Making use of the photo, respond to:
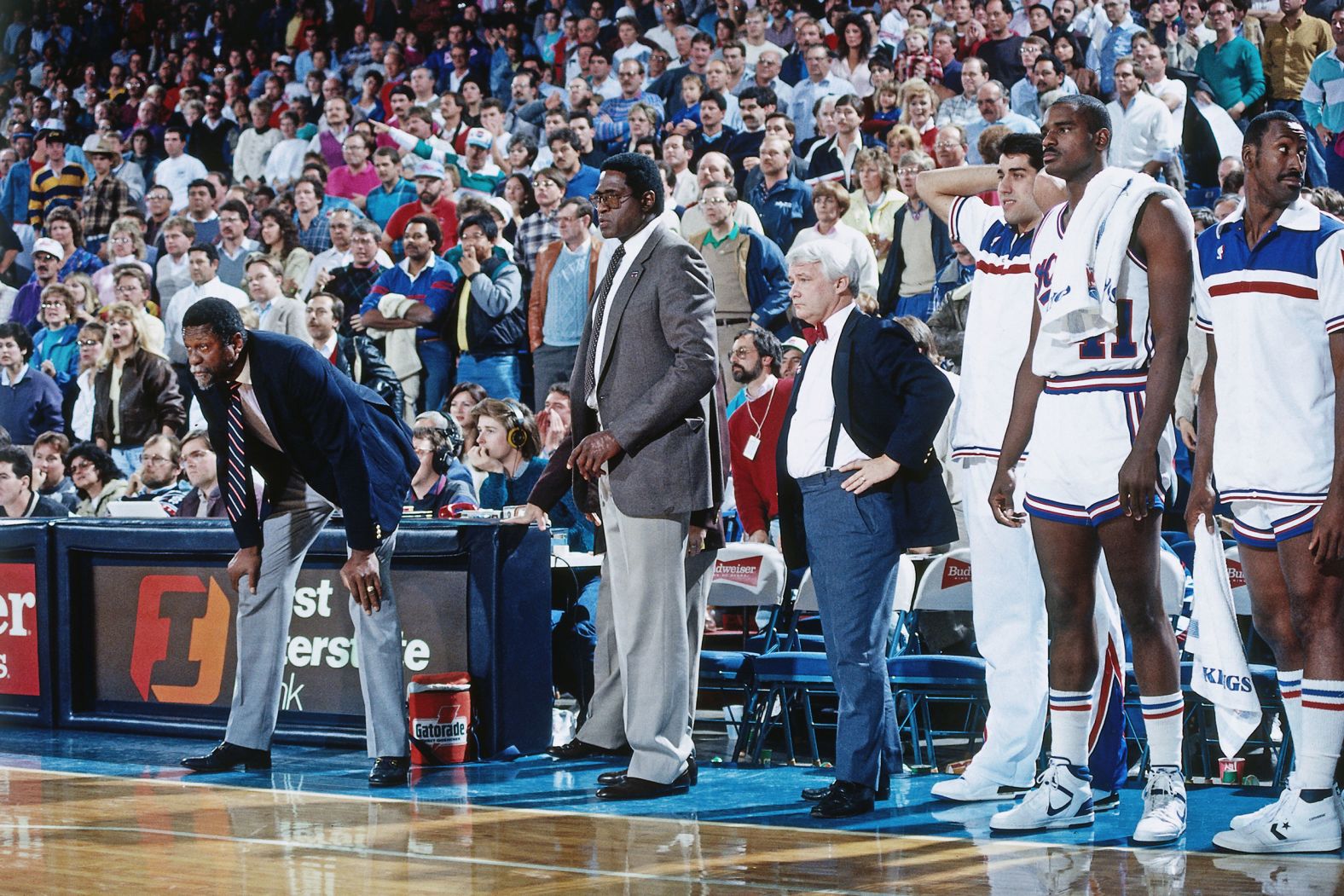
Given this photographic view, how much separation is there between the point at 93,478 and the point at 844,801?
247 inches

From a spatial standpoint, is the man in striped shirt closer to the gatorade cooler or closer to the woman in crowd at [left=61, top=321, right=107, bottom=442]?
the woman in crowd at [left=61, top=321, right=107, bottom=442]

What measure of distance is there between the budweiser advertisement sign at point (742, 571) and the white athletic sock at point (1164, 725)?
7.79 feet

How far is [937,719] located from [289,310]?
5.80m

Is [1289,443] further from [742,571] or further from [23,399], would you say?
[23,399]

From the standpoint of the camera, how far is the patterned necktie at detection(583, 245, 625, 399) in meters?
5.57

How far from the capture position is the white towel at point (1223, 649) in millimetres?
4590

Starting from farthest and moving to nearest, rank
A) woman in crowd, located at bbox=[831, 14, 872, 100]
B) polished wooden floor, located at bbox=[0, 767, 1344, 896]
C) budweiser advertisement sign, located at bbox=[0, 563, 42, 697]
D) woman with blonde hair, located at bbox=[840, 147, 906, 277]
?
1. woman in crowd, located at bbox=[831, 14, 872, 100]
2. woman with blonde hair, located at bbox=[840, 147, 906, 277]
3. budweiser advertisement sign, located at bbox=[0, 563, 42, 697]
4. polished wooden floor, located at bbox=[0, 767, 1344, 896]

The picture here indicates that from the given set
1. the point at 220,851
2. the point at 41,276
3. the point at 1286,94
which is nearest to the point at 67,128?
the point at 41,276

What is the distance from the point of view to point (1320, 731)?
432 cm

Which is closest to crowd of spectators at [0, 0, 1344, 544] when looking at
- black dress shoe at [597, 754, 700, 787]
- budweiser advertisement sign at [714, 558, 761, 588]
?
budweiser advertisement sign at [714, 558, 761, 588]

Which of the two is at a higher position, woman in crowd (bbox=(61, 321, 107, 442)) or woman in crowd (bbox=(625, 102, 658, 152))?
woman in crowd (bbox=(625, 102, 658, 152))

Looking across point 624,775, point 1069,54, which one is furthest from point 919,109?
point 624,775

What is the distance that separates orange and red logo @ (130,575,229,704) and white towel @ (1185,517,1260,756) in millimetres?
4038

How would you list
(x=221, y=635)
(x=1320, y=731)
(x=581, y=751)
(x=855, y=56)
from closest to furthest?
(x=1320, y=731) → (x=581, y=751) → (x=221, y=635) → (x=855, y=56)
